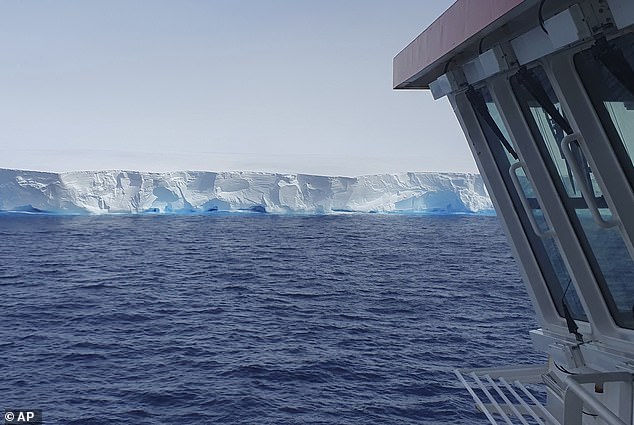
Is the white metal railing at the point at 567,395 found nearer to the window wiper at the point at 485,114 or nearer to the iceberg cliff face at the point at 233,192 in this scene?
the window wiper at the point at 485,114

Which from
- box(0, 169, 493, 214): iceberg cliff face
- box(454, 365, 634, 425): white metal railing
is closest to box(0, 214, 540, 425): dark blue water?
box(454, 365, 634, 425): white metal railing

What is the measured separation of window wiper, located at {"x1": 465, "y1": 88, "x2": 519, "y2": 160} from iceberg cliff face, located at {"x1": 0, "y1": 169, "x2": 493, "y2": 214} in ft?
278

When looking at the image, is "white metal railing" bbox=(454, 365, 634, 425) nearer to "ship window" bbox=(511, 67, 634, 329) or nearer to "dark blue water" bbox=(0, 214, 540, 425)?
"ship window" bbox=(511, 67, 634, 329)

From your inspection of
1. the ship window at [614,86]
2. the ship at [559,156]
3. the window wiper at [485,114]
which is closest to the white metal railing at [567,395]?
the ship at [559,156]

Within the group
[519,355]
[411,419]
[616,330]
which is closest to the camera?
[616,330]

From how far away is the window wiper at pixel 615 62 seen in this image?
2689 mm

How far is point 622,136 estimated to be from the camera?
298 cm

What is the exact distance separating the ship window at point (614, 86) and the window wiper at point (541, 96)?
0.28 meters

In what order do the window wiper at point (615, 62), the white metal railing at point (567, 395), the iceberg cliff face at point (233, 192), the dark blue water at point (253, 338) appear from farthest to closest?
the iceberg cliff face at point (233, 192), the dark blue water at point (253, 338), the window wiper at point (615, 62), the white metal railing at point (567, 395)

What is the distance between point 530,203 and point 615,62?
1.52 metres

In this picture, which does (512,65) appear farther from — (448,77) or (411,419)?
(411,419)

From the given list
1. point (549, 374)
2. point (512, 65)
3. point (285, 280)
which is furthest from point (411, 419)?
point (285, 280)

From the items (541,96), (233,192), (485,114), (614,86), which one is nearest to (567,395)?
(614,86)

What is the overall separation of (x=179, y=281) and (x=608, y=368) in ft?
107
